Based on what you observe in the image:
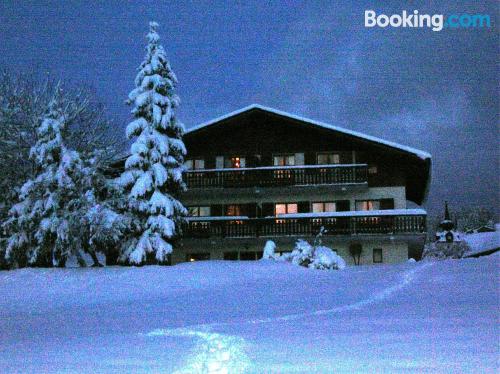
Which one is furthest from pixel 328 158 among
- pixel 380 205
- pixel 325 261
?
pixel 325 261

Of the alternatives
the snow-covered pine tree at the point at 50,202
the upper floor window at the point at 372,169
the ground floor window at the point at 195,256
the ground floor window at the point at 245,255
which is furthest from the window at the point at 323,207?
the snow-covered pine tree at the point at 50,202

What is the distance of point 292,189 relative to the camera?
34.5m

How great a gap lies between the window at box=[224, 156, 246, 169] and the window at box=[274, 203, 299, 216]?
3600mm

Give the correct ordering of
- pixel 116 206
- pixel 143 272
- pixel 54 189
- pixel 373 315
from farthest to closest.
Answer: pixel 116 206, pixel 54 189, pixel 143 272, pixel 373 315

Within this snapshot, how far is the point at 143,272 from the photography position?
21141mm

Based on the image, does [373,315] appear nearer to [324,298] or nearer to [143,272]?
[324,298]

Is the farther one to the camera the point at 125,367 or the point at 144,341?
the point at 144,341

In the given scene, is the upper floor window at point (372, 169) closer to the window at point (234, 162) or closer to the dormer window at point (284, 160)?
the dormer window at point (284, 160)

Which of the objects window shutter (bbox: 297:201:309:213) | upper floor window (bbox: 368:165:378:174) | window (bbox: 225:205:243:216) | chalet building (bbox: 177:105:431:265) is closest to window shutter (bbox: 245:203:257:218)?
chalet building (bbox: 177:105:431:265)

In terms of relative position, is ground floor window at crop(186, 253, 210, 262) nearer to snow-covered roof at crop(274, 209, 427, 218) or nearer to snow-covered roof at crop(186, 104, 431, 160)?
snow-covered roof at crop(274, 209, 427, 218)

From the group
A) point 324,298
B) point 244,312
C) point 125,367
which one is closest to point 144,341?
point 125,367

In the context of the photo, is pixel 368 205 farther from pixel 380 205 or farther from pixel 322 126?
pixel 322 126

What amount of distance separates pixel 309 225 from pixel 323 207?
8.10 feet

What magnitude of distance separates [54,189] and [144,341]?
53.1 ft
